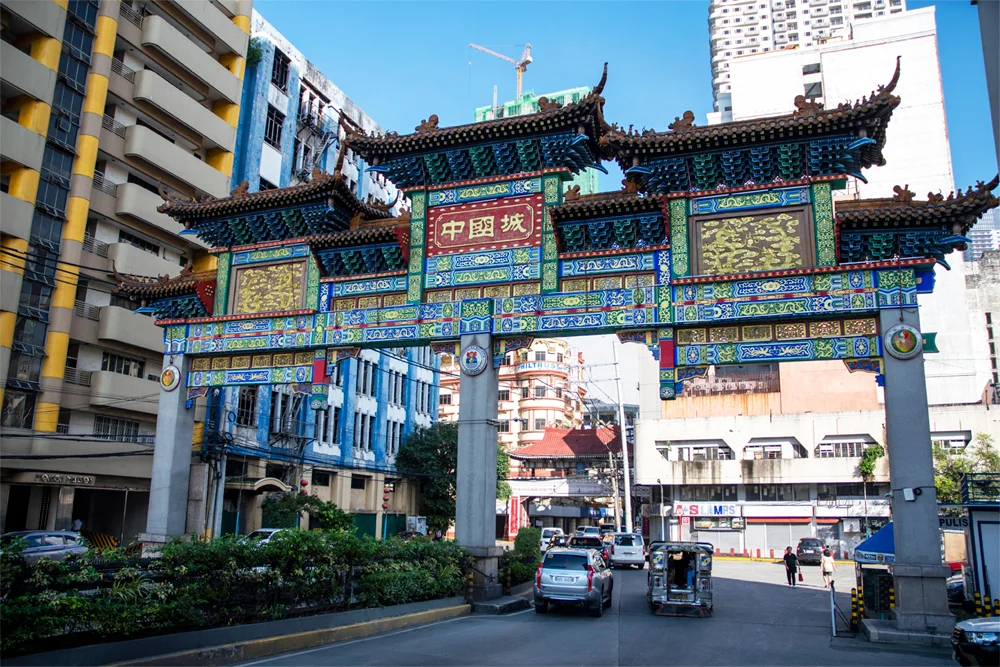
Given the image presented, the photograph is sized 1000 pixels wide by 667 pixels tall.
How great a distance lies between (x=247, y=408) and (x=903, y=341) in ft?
92.9

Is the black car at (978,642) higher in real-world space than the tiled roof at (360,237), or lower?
lower

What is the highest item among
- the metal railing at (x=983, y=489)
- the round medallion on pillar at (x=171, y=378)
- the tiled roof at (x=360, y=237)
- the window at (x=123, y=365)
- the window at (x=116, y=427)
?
the tiled roof at (x=360, y=237)

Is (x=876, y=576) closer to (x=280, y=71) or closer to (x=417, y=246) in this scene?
(x=417, y=246)

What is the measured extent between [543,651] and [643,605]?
8.68 metres

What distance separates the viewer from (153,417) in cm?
3381

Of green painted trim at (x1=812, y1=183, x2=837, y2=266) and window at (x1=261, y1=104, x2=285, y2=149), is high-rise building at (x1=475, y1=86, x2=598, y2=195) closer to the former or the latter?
window at (x1=261, y1=104, x2=285, y2=149)

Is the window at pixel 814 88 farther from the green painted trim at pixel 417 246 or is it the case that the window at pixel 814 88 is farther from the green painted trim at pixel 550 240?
the green painted trim at pixel 417 246

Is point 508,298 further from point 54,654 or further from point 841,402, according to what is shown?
point 841,402

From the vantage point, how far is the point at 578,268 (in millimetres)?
19578

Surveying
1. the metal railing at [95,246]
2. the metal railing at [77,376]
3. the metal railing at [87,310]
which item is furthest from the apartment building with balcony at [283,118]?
the metal railing at [77,376]

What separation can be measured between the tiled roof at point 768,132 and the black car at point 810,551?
91.2ft

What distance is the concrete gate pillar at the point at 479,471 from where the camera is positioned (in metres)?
19.1

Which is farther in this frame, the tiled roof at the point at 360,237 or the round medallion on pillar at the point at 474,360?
the tiled roof at the point at 360,237

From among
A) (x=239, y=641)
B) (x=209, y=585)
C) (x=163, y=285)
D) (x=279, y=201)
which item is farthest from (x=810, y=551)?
(x=209, y=585)
